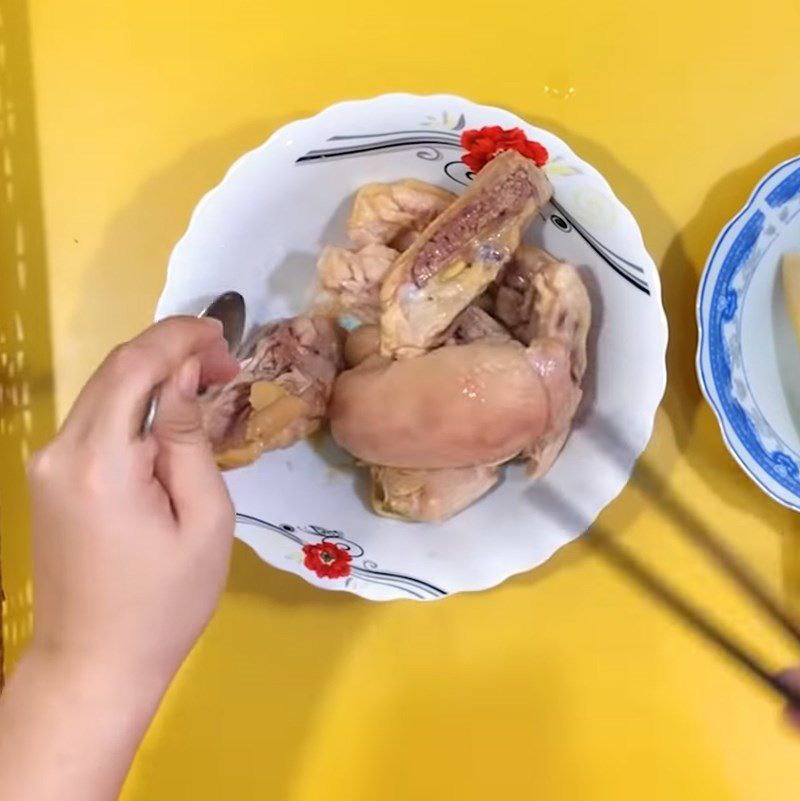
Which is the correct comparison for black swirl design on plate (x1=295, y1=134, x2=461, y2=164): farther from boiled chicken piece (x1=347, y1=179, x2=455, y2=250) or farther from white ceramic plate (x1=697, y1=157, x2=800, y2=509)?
white ceramic plate (x1=697, y1=157, x2=800, y2=509)

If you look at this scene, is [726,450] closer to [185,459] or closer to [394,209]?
[394,209]

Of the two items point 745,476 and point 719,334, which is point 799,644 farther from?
point 719,334

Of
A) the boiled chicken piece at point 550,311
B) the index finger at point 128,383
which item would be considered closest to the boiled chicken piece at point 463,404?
the boiled chicken piece at point 550,311

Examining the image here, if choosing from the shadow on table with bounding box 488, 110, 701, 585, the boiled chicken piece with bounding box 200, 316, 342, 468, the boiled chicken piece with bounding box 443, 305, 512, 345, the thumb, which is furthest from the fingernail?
the shadow on table with bounding box 488, 110, 701, 585

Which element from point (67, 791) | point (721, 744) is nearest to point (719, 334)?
point (721, 744)

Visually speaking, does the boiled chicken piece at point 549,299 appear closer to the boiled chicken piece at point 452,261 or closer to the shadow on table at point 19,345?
the boiled chicken piece at point 452,261

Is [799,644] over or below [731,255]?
below
